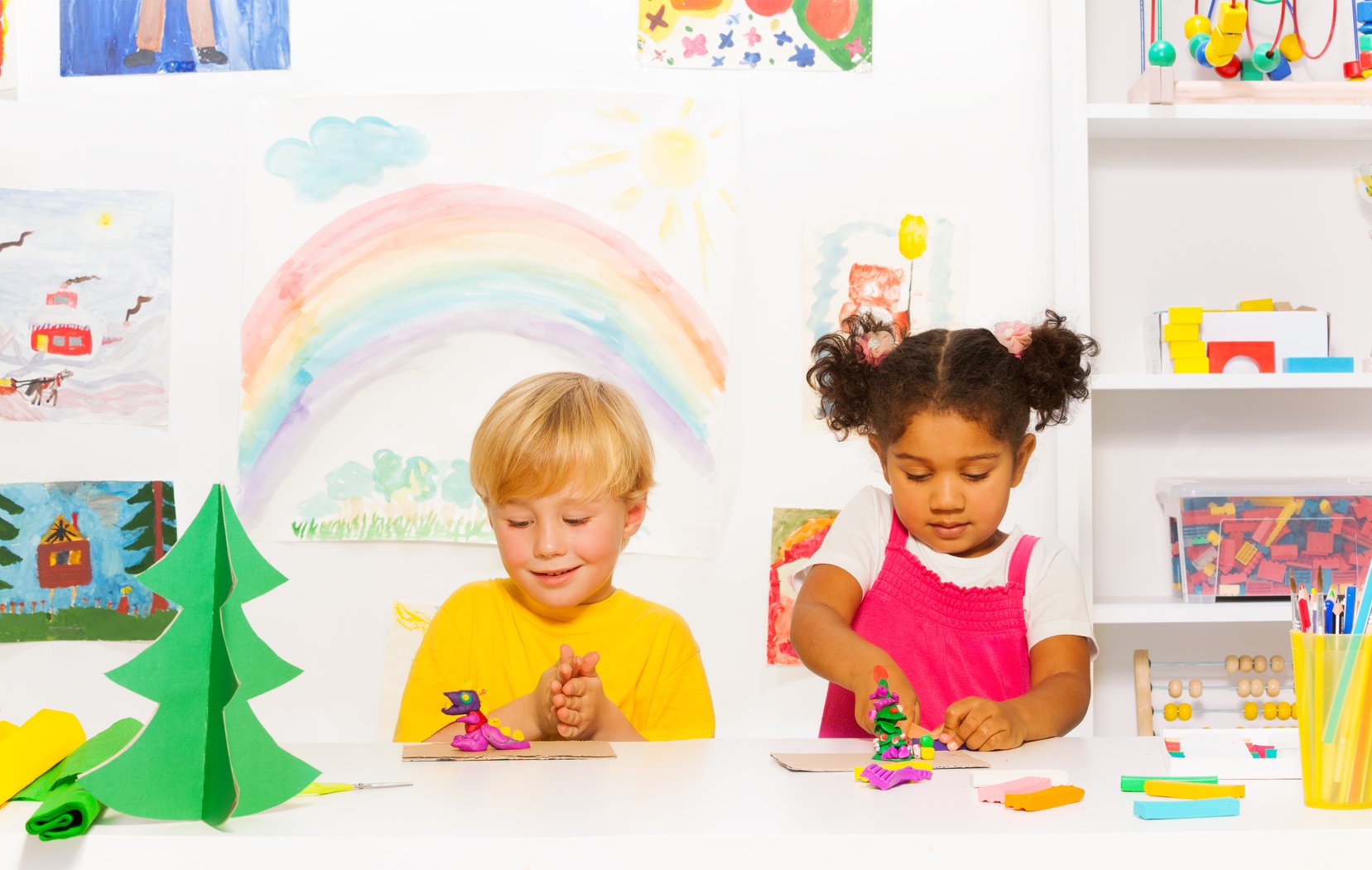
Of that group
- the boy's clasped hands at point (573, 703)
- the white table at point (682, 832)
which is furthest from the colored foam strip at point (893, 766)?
the boy's clasped hands at point (573, 703)

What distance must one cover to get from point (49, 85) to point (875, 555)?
1.31 meters

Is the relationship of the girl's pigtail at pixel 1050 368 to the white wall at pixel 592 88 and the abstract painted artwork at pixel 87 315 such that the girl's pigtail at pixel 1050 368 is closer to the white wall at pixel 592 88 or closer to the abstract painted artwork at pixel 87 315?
the white wall at pixel 592 88

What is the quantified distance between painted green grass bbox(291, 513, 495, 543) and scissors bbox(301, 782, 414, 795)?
3.22 feet

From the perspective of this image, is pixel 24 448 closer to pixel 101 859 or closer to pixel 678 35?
pixel 678 35

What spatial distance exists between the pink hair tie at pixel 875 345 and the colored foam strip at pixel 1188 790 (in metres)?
0.67

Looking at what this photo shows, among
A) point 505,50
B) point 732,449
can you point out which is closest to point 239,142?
point 505,50

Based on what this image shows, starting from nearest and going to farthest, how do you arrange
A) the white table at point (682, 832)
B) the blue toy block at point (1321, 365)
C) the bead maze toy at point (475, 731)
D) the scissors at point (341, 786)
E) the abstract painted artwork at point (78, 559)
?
1. the white table at point (682, 832)
2. the scissors at point (341, 786)
3. the bead maze toy at point (475, 731)
4. the blue toy block at point (1321, 365)
5. the abstract painted artwork at point (78, 559)

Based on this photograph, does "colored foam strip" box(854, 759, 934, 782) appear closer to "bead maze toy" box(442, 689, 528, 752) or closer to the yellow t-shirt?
"bead maze toy" box(442, 689, 528, 752)

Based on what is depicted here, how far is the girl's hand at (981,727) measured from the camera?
0.82 meters

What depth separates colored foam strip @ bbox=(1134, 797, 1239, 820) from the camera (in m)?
0.55

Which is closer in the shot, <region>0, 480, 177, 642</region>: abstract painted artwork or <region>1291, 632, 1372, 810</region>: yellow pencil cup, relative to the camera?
<region>1291, 632, 1372, 810</region>: yellow pencil cup

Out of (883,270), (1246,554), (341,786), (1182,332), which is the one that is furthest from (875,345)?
(341,786)

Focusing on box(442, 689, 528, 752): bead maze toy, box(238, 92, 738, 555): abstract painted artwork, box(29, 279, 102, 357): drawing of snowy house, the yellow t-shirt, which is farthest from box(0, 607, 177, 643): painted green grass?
box(442, 689, 528, 752): bead maze toy

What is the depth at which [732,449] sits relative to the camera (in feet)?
5.34
